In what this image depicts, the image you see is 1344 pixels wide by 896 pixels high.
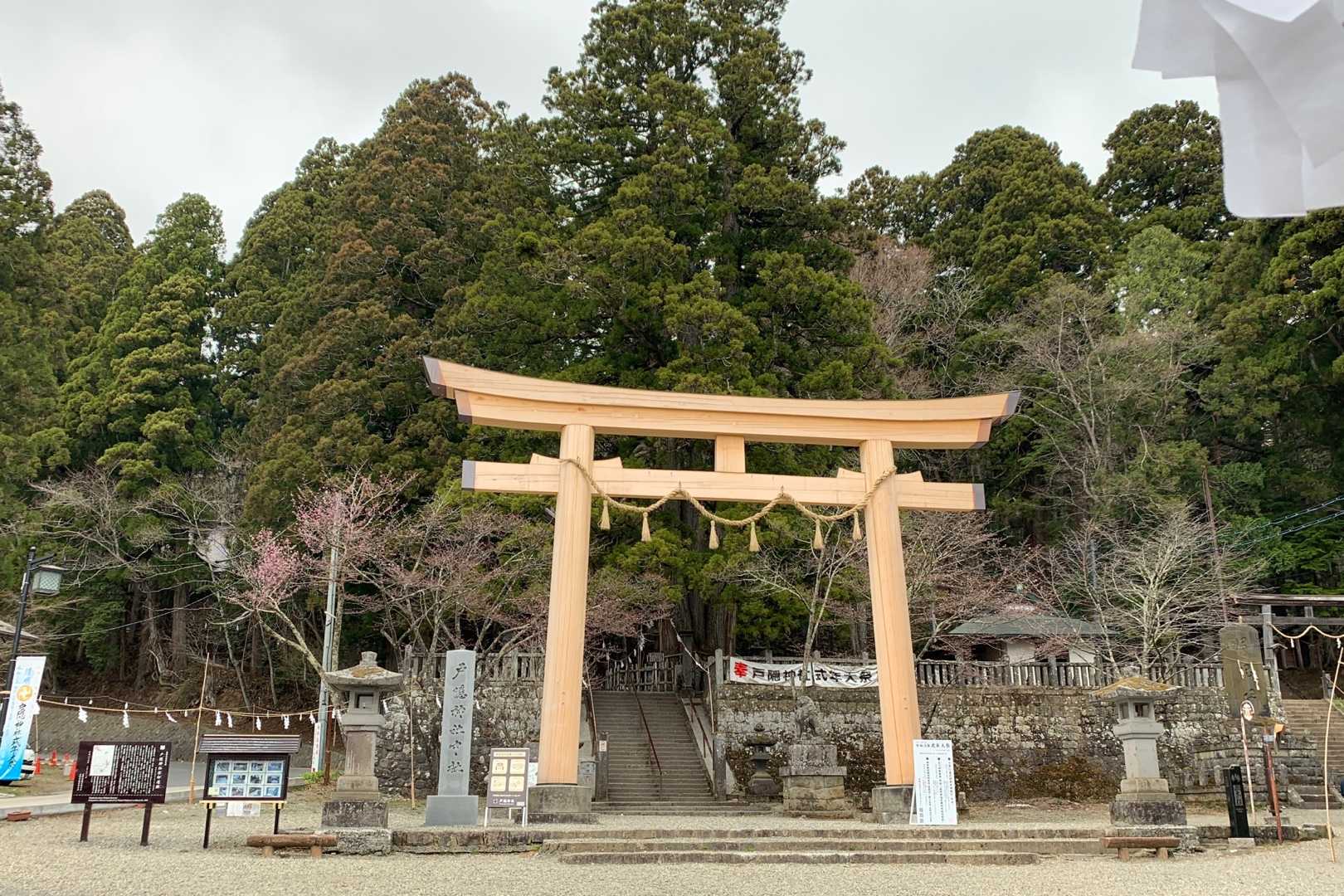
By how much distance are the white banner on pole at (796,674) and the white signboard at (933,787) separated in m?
5.07

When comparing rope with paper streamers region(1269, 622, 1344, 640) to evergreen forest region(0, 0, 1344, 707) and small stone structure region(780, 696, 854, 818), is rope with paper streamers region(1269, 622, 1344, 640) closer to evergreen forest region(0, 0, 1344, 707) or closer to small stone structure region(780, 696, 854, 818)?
evergreen forest region(0, 0, 1344, 707)

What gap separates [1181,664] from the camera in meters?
17.2

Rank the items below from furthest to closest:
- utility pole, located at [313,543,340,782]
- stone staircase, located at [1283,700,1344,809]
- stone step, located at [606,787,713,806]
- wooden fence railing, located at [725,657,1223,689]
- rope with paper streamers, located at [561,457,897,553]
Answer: wooden fence railing, located at [725,657,1223,689]
utility pole, located at [313,543,340,782]
stone staircase, located at [1283,700,1344,809]
stone step, located at [606,787,713,806]
rope with paper streamers, located at [561,457,897,553]

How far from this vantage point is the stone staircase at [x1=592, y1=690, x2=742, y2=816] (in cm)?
1375

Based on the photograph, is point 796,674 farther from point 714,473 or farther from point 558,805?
point 558,805

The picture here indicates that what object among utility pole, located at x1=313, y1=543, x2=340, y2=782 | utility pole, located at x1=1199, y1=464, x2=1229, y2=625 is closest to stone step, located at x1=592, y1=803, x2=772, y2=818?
utility pole, located at x1=313, y1=543, x2=340, y2=782

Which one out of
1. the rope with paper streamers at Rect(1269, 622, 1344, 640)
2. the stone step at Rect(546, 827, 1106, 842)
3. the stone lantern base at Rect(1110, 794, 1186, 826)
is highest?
the rope with paper streamers at Rect(1269, 622, 1344, 640)

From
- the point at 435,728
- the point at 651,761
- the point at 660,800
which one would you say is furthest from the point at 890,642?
the point at 435,728

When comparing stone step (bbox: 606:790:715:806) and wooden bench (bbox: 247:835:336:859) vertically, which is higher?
wooden bench (bbox: 247:835:336:859)

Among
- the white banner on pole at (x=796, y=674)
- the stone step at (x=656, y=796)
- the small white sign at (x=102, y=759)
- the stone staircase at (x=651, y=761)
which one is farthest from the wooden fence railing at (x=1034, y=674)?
the small white sign at (x=102, y=759)

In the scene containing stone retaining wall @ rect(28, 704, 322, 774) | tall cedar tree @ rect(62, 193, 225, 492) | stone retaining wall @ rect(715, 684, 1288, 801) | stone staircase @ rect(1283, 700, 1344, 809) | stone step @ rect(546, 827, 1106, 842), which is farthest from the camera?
tall cedar tree @ rect(62, 193, 225, 492)

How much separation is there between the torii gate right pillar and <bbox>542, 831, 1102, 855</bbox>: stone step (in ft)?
4.09

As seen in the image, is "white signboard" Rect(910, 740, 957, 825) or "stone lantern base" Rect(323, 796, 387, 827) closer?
"stone lantern base" Rect(323, 796, 387, 827)

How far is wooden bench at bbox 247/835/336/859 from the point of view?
834 centimetres
